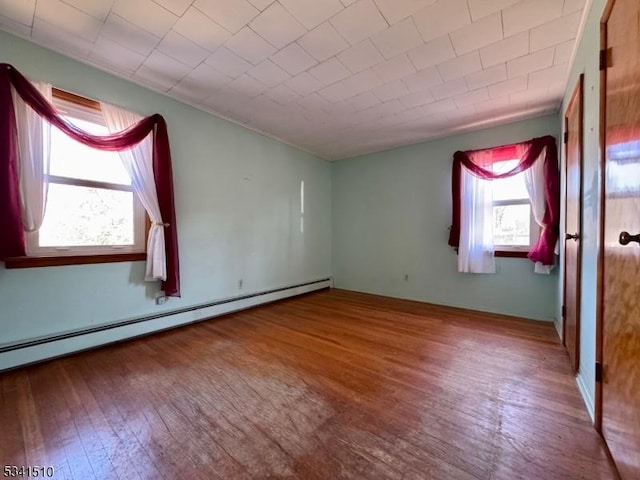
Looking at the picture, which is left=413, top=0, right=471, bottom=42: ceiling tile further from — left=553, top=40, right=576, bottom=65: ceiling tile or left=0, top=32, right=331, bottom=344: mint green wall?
left=0, top=32, right=331, bottom=344: mint green wall

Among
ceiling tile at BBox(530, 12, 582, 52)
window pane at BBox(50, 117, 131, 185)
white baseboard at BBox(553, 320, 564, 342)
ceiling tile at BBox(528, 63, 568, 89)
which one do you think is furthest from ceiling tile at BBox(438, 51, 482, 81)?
window pane at BBox(50, 117, 131, 185)

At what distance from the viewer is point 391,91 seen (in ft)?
9.21

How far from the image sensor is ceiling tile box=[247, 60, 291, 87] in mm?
2393

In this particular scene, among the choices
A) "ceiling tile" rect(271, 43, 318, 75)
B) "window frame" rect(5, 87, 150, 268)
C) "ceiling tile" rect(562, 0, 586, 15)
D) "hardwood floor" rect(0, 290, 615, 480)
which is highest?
"ceiling tile" rect(271, 43, 318, 75)

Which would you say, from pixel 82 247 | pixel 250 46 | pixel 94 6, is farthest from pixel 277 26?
pixel 82 247

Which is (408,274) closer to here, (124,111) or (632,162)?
(632,162)

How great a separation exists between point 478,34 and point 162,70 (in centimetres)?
272

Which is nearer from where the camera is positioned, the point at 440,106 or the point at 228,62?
the point at 228,62

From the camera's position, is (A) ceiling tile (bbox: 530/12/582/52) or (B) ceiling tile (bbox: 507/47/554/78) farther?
(B) ceiling tile (bbox: 507/47/554/78)

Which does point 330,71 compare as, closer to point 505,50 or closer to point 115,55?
point 505,50

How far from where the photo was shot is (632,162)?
1.06 m

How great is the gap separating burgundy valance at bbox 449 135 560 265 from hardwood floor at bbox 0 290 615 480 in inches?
40.4

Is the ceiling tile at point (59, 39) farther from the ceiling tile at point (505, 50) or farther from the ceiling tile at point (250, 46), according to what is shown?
the ceiling tile at point (505, 50)

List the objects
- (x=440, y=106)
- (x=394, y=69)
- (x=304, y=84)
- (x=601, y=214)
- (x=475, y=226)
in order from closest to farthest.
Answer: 1. (x=601, y=214)
2. (x=394, y=69)
3. (x=304, y=84)
4. (x=440, y=106)
5. (x=475, y=226)
